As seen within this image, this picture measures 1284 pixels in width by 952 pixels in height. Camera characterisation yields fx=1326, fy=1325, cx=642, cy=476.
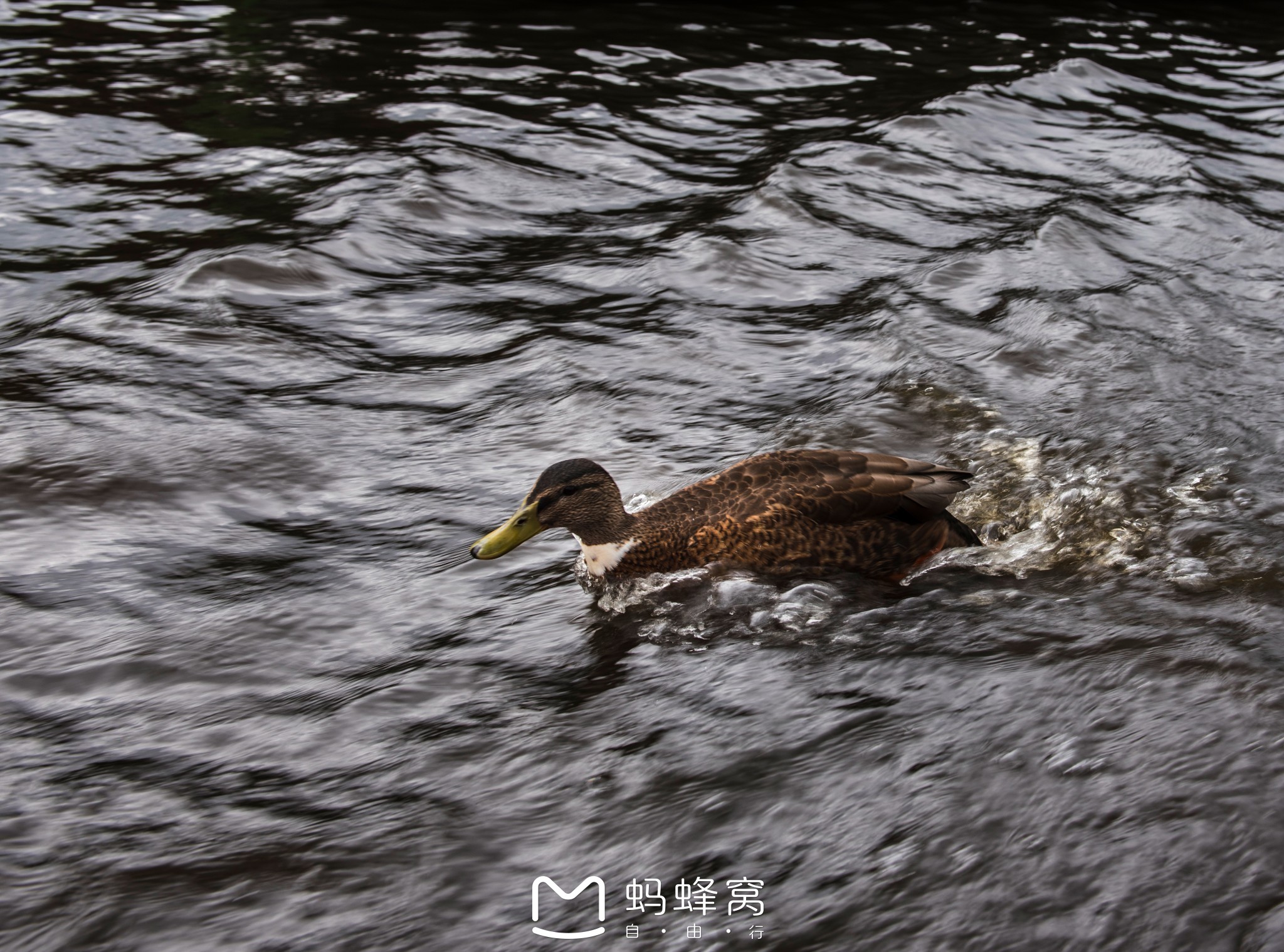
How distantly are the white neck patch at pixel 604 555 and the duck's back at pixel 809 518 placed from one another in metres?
0.05

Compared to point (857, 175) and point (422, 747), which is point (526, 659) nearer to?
point (422, 747)

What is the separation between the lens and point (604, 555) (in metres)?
6.02

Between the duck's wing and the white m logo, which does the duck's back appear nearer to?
the duck's wing

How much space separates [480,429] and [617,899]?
3.86 meters

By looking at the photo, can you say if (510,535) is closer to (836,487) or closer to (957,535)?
(836,487)

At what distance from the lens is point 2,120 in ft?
38.5

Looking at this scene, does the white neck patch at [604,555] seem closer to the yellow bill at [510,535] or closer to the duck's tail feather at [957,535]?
the yellow bill at [510,535]

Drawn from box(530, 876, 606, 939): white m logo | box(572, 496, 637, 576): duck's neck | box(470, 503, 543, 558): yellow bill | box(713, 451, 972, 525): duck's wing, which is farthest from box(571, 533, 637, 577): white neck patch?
box(530, 876, 606, 939): white m logo

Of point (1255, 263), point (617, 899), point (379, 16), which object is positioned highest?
point (379, 16)

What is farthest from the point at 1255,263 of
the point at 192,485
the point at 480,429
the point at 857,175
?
Answer: the point at 192,485

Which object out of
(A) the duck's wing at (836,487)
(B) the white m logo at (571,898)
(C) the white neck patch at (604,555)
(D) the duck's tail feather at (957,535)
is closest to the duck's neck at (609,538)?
(C) the white neck patch at (604,555)

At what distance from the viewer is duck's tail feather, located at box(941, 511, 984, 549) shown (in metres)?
6.08

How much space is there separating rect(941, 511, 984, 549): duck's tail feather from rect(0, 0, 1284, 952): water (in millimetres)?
126

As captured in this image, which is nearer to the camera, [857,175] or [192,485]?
[192,485]
